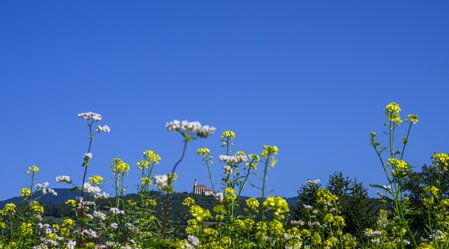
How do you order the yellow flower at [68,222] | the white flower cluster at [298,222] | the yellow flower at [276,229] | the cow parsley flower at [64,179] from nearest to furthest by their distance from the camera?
1. the cow parsley flower at [64,179]
2. the yellow flower at [276,229]
3. the yellow flower at [68,222]
4. the white flower cluster at [298,222]

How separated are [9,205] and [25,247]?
7.01ft

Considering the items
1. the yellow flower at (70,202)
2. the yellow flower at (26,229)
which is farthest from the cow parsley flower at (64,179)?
the yellow flower at (26,229)

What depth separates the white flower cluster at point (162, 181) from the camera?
4082mm

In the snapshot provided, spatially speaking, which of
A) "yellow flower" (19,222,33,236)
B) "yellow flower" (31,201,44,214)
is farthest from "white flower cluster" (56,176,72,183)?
"yellow flower" (31,201,44,214)

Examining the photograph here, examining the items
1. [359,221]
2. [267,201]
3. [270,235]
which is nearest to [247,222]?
[270,235]

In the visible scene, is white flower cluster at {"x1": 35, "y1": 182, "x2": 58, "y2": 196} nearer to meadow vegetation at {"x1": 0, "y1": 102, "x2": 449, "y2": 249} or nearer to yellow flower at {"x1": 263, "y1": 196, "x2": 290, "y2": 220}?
meadow vegetation at {"x1": 0, "y1": 102, "x2": 449, "y2": 249}

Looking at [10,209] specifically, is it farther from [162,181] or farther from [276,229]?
[162,181]

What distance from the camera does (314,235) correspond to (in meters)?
Answer: 11.1

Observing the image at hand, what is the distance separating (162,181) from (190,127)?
1.65 feet

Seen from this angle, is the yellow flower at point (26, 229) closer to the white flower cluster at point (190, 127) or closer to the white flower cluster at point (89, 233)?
the white flower cluster at point (89, 233)

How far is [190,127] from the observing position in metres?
4.29

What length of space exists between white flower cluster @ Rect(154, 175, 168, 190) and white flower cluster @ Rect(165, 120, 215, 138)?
0.39 meters

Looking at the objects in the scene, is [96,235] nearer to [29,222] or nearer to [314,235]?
[29,222]

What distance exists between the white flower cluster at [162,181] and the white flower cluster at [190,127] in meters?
0.39
